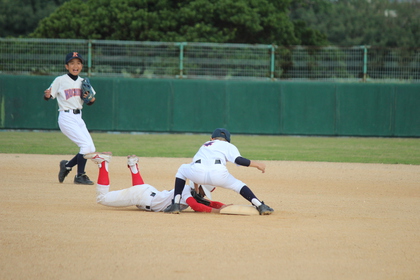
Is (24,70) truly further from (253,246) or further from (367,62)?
(253,246)

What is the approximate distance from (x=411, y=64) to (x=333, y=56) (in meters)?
2.46

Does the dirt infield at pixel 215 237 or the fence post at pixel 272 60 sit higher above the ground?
the fence post at pixel 272 60

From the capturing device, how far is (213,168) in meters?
6.16

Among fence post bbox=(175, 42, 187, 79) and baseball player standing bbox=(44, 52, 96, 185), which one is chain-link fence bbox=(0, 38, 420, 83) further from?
baseball player standing bbox=(44, 52, 96, 185)

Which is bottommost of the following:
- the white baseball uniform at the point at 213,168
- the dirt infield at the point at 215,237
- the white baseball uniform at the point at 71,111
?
the dirt infield at the point at 215,237

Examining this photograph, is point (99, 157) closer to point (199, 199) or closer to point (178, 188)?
point (178, 188)

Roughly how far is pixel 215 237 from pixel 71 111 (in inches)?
170

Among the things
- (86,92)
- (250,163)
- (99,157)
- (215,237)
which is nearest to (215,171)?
(250,163)

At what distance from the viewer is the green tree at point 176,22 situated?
2462cm

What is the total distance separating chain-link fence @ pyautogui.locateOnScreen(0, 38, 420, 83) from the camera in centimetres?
1919

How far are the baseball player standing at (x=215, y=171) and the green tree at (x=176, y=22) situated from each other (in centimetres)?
1816

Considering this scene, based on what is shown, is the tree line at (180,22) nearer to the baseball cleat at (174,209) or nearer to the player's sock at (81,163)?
the player's sock at (81,163)

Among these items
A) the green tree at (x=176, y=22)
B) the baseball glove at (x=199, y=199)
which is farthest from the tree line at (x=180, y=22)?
the baseball glove at (x=199, y=199)

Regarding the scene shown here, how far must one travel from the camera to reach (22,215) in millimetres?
6125
